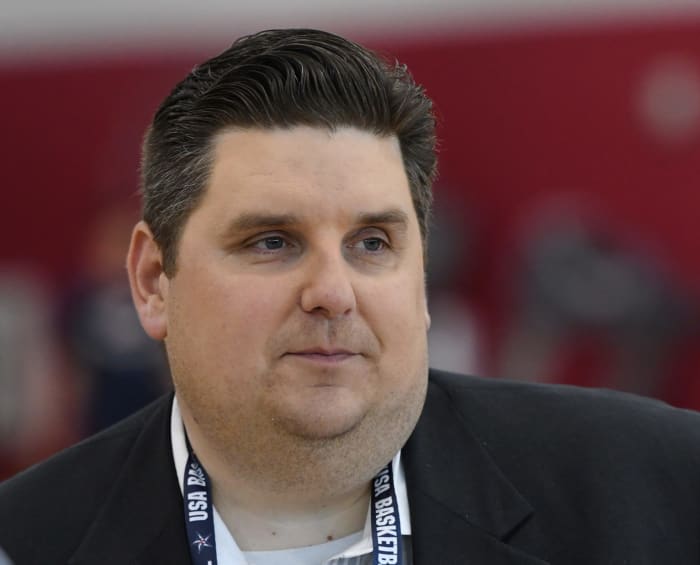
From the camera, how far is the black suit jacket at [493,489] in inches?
100.0

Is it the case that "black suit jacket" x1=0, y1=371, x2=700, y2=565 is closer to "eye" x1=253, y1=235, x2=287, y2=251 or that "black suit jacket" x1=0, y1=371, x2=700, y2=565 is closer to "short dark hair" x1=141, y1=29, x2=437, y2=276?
"short dark hair" x1=141, y1=29, x2=437, y2=276

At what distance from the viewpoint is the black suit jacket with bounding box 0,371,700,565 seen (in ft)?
8.33

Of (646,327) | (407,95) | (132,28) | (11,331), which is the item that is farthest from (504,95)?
(407,95)

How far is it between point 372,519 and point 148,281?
69 centimetres

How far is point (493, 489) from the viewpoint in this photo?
2646mm

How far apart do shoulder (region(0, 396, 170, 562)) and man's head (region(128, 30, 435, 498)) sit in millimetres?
262

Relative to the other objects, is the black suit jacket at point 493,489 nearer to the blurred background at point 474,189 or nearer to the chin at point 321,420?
the chin at point 321,420

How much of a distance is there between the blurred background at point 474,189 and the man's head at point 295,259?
415cm

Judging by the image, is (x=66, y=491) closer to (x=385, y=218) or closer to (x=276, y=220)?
(x=276, y=220)

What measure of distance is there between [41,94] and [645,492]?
737 cm

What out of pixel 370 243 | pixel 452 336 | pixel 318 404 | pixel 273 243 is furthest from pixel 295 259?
pixel 452 336

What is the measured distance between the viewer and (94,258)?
7.05 meters

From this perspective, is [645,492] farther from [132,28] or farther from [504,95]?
[132,28]

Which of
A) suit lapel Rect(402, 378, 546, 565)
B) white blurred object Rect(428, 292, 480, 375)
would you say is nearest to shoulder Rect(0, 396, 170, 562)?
suit lapel Rect(402, 378, 546, 565)
